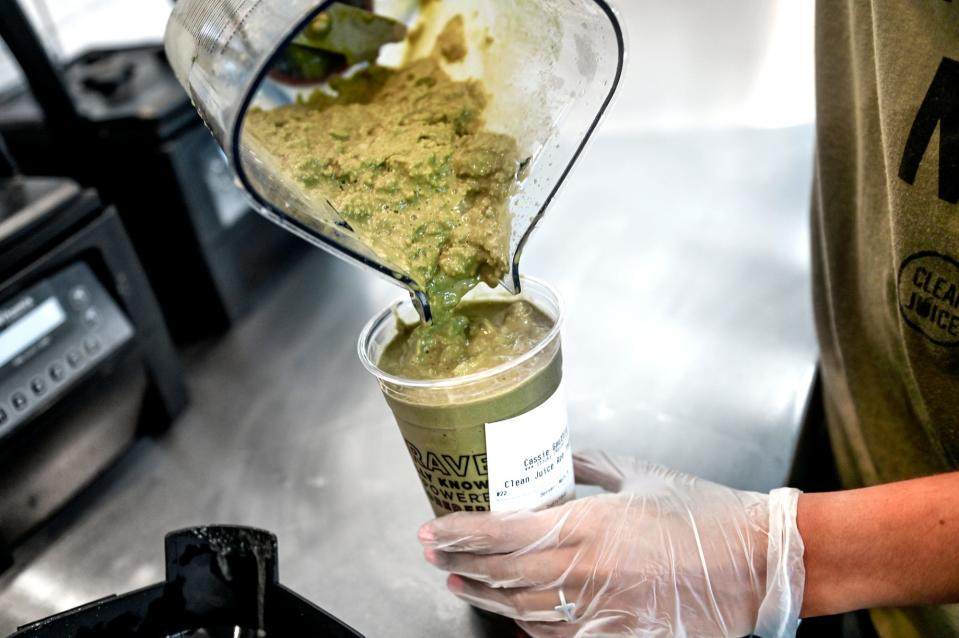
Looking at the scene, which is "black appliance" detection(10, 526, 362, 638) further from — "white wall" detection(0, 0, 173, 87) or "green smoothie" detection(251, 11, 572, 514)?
"white wall" detection(0, 0, 173, 87)

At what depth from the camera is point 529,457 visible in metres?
0.76

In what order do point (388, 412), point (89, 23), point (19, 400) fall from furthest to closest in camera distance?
point (89, 23) → point (388, 412) → point (19, 400)

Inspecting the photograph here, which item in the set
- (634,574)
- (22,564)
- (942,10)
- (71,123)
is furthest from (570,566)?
(71,123)

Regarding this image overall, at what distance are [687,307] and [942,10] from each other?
2.18 feet

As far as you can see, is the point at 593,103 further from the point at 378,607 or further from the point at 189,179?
the point at 189,179

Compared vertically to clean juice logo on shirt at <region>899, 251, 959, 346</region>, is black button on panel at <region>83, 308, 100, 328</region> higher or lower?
higher

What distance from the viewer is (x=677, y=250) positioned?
144 centimetres

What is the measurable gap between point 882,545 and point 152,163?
1140mm

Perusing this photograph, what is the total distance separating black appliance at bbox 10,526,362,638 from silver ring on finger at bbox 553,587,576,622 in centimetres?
25

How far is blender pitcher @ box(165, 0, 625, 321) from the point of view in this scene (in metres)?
0.58

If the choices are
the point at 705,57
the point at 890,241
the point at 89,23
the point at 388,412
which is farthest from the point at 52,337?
the point at 705,57

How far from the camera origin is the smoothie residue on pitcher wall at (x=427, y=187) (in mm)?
711

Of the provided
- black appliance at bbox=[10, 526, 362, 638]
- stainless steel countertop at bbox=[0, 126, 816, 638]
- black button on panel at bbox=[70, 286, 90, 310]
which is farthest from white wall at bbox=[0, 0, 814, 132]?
black appliance at bbox=[10, 526, 362, 638]

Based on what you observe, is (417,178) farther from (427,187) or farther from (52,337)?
(52,337)
